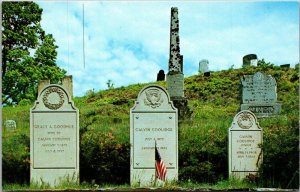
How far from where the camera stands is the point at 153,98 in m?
10.9

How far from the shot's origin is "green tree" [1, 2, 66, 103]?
21.4 meters

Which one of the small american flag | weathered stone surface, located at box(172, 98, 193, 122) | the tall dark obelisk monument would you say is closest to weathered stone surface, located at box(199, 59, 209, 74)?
the tall dark obelisk monument

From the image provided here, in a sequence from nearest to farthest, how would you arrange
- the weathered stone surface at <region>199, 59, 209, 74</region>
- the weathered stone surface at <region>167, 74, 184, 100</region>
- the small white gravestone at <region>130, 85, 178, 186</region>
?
1. the small white gravestone at <region>130, 85, 178, 186</region>
2. the weathered stone surface at <region>167, 74, 184, 100</region>
3. the weathered stone surface at <region>199, 59, 209, 74</region>

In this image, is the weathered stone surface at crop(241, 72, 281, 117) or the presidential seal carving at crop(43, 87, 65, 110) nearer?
the presidential seal carving at crop(43, 87, 65, 110)

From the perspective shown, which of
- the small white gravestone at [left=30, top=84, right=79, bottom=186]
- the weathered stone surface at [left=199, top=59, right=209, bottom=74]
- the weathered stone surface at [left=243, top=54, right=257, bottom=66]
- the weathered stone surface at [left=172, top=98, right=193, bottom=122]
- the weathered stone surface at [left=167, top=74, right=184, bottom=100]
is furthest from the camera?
the weathered stone surface at [left=243, top=54, right=257, bottom=66]

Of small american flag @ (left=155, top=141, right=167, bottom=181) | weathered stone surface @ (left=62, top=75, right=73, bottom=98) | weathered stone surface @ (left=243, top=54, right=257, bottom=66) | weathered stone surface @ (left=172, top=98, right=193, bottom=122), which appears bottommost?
small american flag @ (left=155, top=141, right=167, bottom=181)

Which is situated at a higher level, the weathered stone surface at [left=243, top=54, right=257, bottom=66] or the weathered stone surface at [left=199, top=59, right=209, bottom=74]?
the weathered stone surface at [left=243, top=54, right=257, bottom=66]

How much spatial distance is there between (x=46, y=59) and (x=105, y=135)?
39.0ft

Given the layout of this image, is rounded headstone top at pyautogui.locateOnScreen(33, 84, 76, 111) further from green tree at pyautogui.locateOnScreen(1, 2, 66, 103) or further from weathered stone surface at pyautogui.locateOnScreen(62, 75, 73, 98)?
green tree at pyautogui.locateOnScreen(1, 2, 66, 103)

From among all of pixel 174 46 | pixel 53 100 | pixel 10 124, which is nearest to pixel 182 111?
pixel 174 46

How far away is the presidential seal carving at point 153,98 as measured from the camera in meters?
10.9

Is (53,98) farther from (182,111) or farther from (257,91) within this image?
(257,91)

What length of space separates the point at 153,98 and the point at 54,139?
6.71 feet

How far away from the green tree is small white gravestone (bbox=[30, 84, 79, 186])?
35.2 feet
